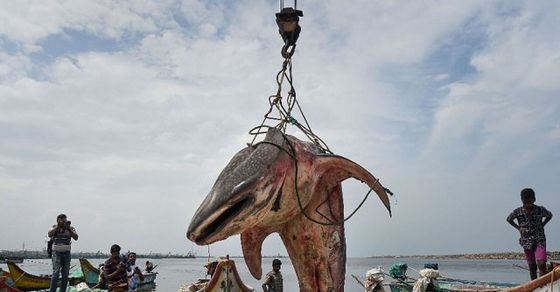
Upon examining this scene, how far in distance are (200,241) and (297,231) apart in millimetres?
943

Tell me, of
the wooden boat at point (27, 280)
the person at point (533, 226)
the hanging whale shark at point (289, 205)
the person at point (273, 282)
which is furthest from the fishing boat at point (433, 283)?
the wooden boat at point (27, 280)

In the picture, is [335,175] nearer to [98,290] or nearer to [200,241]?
[200,241]

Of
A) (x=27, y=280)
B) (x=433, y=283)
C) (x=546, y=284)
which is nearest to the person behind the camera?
(x=546, y=284)

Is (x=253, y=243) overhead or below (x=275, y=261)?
overhead

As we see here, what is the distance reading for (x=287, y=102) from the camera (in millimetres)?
4230

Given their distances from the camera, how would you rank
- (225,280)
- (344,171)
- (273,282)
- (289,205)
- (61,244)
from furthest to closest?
(273,282) → (61,244) → (225,280) → (344,171) → (289,205)

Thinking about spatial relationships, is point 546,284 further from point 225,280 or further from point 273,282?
point 273,282

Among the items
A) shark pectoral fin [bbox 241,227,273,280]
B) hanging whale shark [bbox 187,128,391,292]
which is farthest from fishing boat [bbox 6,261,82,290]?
hanging whale shark [bbox 187,128,391,292]

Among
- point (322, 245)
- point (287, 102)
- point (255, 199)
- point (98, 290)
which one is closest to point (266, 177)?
point (255, 199)

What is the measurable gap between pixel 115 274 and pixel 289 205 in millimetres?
10927

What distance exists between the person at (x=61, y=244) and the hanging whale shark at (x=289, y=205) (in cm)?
897

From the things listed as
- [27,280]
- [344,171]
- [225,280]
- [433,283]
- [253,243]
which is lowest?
[27,280]

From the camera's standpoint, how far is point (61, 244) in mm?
11359

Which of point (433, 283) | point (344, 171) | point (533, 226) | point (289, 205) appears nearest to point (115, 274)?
point (433, 283)
